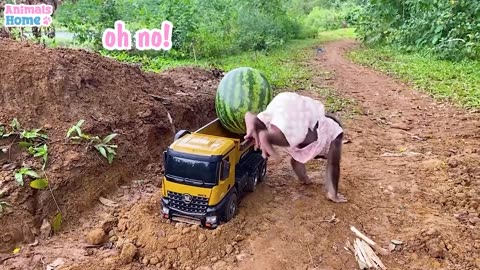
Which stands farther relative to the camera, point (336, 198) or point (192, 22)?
point (192, 22)

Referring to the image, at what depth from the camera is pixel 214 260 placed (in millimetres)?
3812

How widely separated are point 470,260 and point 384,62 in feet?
33.6

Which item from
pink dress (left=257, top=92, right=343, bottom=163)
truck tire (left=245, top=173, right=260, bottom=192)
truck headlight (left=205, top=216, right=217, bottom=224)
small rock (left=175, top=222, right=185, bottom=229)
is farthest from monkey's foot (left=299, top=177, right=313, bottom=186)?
small rock (left=175, top=222, right=185, bottom=229)

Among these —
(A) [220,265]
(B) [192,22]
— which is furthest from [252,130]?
(B) [192,22]

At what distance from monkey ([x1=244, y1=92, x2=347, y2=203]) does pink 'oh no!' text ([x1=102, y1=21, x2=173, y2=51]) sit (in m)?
4.09

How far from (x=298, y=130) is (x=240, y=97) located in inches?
34.9

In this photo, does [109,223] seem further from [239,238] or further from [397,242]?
[397,242]

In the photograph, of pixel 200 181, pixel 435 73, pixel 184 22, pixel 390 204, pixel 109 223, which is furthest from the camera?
pixel 184 22

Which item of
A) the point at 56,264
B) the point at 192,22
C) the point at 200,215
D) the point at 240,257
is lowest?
the point at 56,264

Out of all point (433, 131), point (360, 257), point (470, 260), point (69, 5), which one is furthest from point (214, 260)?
point (69, 5)

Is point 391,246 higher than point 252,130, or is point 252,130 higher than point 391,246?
point 252,130

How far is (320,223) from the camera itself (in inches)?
168

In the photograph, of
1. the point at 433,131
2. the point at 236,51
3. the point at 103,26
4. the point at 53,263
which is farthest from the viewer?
the point at 236,51

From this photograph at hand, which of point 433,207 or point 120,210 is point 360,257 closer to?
point 433,207
